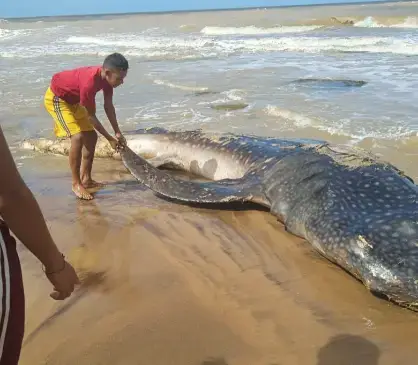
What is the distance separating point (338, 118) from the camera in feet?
27.2

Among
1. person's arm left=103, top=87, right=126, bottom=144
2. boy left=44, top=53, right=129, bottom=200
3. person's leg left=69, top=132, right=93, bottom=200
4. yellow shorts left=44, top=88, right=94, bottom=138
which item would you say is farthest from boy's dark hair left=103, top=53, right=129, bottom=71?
person's leg left=69, top=132, right=93, bottom=200

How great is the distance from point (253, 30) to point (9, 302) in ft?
128

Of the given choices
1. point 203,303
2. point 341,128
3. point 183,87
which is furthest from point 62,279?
point 183,87

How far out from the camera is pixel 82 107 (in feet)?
18.3

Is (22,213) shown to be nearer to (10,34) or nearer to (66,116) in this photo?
(66,116)

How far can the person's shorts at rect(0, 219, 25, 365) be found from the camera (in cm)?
161

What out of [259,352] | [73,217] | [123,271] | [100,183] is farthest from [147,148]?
[259,352]

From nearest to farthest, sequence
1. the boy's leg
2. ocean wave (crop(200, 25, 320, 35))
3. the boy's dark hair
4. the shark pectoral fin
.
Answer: the shark pectoral fin, the boy's dark hair, the boy's leg, ocean wave (crop(200, 25, 320, 35))

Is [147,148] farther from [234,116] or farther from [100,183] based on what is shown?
[234,116]

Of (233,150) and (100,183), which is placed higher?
(233,150)

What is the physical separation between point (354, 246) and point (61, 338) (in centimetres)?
191

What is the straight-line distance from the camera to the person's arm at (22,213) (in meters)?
1.57

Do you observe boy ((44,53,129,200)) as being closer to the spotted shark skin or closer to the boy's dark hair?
the boy's dark hair

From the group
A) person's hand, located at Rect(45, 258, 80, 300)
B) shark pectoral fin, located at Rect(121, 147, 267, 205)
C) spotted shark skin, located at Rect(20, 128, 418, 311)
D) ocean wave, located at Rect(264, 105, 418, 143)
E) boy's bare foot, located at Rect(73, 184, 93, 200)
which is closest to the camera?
person's hand, located at Rect(45, 258, 80, 300)
